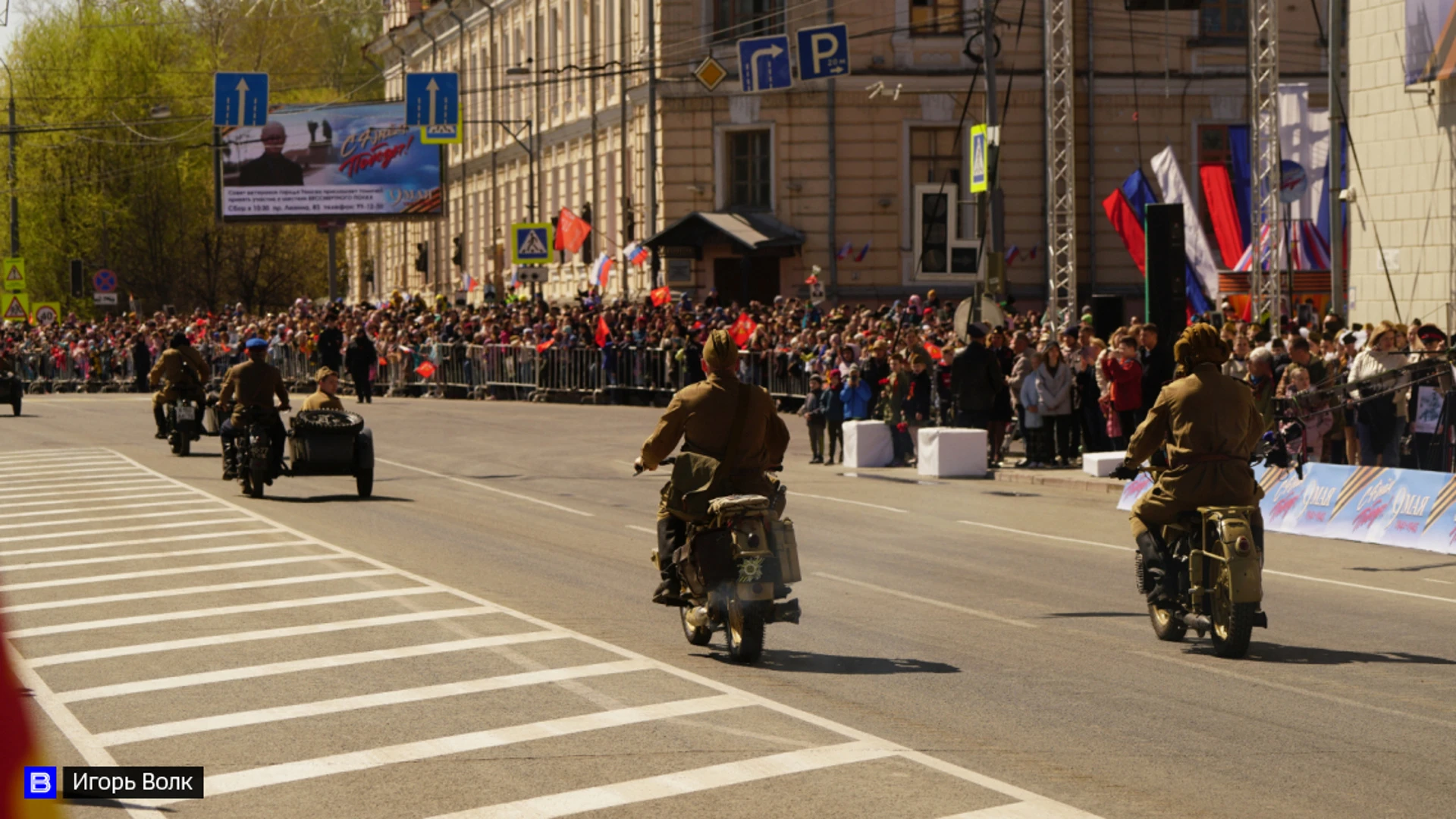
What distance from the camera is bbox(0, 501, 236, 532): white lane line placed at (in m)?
19.1

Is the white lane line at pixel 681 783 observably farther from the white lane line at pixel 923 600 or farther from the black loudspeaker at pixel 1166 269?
the black loudspeaker at pixel 1166 269

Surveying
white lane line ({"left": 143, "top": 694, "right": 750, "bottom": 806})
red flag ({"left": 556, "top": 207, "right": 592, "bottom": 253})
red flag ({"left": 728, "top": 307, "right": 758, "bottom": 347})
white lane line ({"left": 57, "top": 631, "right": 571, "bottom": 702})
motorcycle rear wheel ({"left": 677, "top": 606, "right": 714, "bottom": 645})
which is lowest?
white lane line ({"left": 57, "top": 631, "right": 571, "bottom": 702})

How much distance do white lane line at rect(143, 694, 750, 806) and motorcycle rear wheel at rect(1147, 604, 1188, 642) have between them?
3.27 m

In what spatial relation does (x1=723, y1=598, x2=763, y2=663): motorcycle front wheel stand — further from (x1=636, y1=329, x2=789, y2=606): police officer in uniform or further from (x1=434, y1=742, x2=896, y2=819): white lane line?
(x1=434, y1=742, x2=896, y2=819): white lane line

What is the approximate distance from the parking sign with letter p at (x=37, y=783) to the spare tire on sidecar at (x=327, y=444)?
1837 cm

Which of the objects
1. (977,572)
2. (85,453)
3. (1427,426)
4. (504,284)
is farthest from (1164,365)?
(504,284)

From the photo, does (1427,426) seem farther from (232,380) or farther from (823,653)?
(232,380)

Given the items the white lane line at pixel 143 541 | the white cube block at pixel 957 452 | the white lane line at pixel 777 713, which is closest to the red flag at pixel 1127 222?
the white cube block at pixel 957 452

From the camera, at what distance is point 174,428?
29609 millimetres

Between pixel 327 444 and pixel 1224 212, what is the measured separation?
65.3ft

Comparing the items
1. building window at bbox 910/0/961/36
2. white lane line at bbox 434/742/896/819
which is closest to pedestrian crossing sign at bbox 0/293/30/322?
building window at bbox 910/0/961/36

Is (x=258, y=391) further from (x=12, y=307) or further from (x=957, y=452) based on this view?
(x=12, y=307)

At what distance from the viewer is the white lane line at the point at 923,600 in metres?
12.5

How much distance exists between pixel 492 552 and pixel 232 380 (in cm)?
692
